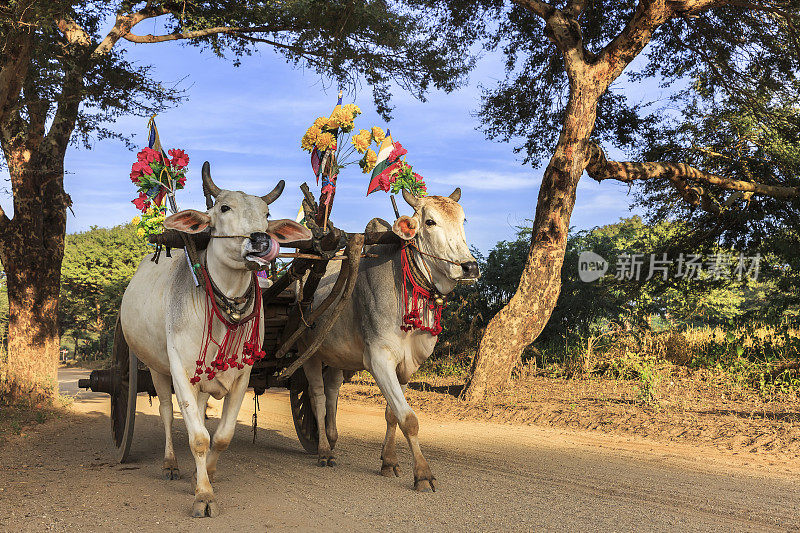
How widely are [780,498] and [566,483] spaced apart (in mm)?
1668

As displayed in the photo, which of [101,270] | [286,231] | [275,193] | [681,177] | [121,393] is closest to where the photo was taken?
[286,231]

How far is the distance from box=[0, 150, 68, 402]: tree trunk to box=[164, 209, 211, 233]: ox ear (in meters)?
7.52

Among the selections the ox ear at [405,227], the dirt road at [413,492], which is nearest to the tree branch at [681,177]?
the dirt road at [413,492]

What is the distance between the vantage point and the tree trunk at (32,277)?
1105 cm

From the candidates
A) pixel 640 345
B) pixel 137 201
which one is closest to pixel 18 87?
pixel 137 201

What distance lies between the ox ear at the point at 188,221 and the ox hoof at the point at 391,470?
2603 mm

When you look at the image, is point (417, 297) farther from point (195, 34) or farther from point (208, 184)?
point (195, 34)

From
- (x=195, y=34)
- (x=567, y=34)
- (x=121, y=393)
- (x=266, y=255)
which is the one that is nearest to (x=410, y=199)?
(x=266, y=255)

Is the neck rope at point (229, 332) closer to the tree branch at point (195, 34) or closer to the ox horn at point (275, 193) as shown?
the ox horn at point (275, 193)

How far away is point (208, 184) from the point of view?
5141mm

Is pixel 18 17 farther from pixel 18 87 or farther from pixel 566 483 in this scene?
pixel 566 483

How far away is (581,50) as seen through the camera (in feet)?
38.6

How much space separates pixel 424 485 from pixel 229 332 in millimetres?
1899

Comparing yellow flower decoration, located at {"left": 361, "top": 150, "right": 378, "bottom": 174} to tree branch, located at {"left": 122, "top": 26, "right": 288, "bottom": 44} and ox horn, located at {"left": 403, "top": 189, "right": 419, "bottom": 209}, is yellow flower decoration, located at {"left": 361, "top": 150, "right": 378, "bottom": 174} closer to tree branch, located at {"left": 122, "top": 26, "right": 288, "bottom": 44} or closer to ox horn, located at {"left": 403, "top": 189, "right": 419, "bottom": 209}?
ox horn, located at {"left": 403, "top": 189, "right": 419, "bottom": 209}
